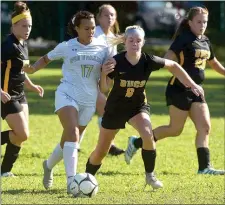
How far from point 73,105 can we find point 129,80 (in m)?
0.60

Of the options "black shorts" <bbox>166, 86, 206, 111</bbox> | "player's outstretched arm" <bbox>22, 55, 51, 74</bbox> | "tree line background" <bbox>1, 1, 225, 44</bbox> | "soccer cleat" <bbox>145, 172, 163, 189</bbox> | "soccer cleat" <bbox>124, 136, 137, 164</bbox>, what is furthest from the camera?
"tree line background" <bbox>1, 1, 225, 44</bbox>

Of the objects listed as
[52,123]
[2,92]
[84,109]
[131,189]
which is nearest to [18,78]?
[2,92]

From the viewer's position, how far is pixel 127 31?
8.96 meters

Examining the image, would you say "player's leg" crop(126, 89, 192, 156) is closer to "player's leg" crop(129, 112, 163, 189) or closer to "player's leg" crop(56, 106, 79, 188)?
"player's leg" crop(129, 112, 163, 189)

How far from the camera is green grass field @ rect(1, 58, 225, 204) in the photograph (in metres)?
8.46

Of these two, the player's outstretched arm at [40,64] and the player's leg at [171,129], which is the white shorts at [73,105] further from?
the player's leg at [171,129]

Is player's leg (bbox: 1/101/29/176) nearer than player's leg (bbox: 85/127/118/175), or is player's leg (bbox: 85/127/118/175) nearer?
player's leg (bbox: 85/127/118/175)

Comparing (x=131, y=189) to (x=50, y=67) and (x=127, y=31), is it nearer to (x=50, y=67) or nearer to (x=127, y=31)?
(x=127, y=31)

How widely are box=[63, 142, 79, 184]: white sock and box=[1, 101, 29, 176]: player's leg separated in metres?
1.27

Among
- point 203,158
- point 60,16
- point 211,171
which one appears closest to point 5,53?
point 203,158

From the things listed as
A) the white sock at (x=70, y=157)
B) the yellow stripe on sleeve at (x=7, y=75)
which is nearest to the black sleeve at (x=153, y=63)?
the white sock at (x=70, y=157)

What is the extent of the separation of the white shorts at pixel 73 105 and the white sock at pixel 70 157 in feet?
1.27

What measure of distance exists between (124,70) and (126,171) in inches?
82.7

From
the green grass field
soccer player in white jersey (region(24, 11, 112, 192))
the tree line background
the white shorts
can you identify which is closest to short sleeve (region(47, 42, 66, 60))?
soccer player in white jersey (region(24, 11, 112, 192))
